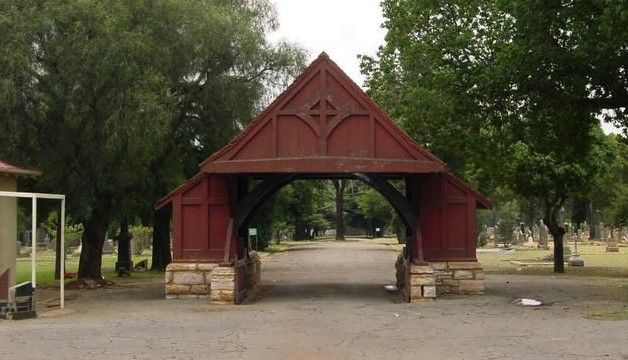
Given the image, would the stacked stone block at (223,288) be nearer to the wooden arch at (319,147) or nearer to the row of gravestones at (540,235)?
the wooden arch at (319,147)

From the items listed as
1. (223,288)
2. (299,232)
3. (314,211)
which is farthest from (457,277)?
(299,232)

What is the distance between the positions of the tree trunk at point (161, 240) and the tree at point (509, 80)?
35.6ft

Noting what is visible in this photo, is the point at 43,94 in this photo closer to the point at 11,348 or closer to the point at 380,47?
the point at 11,348

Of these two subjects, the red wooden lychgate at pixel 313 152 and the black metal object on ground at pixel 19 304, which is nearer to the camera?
the black metal object on ground at pixel 19 304

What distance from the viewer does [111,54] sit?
21594mm

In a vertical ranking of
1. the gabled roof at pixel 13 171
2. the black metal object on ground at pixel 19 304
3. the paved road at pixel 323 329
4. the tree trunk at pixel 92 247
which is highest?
the gabled roof at pixel 13 171

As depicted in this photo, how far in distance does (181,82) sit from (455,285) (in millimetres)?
11481

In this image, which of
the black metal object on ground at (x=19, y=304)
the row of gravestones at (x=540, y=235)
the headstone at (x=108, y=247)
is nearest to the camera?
the black metal object on ground at (x=19, y=304)

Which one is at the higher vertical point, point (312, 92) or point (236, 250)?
point (312, 92)

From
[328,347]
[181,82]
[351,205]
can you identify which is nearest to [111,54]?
[181,82]

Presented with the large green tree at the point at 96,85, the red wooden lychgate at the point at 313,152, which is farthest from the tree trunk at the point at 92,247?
the red wooden lychgate at the point at 313,152

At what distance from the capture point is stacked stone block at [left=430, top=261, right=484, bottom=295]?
21.6 m

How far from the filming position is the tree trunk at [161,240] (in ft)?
113

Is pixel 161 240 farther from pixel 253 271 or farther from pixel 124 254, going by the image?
pixel 253 271
